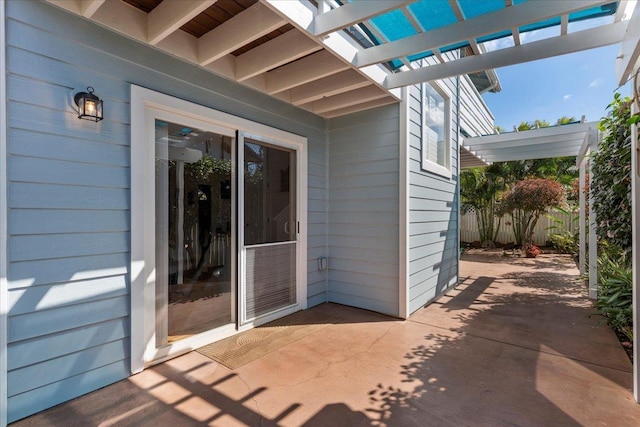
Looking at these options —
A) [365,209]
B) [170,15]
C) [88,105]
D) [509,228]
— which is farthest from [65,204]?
[509,228]

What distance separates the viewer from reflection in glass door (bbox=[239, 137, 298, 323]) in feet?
11.2

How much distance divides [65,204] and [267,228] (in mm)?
1965

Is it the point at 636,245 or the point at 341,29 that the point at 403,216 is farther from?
the point at 341,29

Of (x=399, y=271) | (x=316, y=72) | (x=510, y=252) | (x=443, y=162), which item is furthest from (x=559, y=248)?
(x=316, y=72)

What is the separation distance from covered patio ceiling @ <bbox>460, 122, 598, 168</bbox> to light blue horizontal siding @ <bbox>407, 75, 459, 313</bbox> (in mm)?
1274

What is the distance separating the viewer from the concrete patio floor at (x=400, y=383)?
2.00 m

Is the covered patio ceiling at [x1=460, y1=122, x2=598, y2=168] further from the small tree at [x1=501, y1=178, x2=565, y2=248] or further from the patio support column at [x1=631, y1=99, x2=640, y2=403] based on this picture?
the patio support column at [x1=631, y1=99, x2=640, y2=403]

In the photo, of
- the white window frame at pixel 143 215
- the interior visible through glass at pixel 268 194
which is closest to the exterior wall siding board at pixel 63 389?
the white window frame at pixel 143 215

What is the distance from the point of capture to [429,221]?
4660 mm

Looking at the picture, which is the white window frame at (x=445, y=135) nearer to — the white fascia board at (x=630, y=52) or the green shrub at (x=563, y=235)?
the white fascia board at (x=630, y=52)

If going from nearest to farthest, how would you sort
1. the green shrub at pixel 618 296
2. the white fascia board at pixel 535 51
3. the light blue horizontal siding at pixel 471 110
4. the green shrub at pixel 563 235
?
the white fascia board at pixel 535 51 < the green shrub at pixel 618 296 < the light blue horizontal siding at pixel 471 110 < the green shrub at pixel 563 235

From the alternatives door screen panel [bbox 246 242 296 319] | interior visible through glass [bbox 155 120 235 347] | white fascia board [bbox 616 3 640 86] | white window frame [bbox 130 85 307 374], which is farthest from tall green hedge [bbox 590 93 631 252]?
white window frame [bbox 130 85 307 374]

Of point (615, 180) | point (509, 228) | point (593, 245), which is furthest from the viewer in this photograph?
point (509, 228)

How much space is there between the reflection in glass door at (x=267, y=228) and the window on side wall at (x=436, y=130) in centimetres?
202
